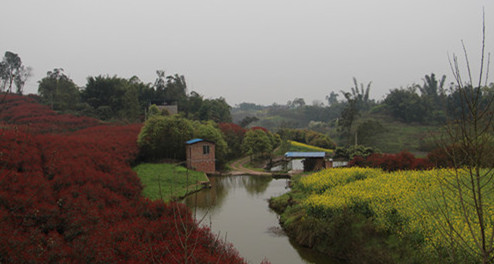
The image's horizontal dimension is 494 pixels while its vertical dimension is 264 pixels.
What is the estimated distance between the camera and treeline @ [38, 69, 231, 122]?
37.6 m

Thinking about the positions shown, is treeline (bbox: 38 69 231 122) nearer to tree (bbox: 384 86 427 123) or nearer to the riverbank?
tree (bbox: 384 86 427 123)

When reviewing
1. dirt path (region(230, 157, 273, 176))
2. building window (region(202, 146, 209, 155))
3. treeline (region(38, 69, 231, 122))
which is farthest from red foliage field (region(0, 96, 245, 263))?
treeline (region(38, 69, 231, 122))

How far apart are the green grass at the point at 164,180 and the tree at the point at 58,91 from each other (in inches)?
847

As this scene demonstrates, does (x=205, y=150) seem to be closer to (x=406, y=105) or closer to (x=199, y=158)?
(x=199, y=158)

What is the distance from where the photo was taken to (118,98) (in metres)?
40.4

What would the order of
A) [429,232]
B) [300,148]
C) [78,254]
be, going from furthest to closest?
1. [300,148]
2. [429,232]
3. [78,254]

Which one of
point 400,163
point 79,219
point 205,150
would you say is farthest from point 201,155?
point 79,219

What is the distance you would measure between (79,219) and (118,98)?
36.1 meters

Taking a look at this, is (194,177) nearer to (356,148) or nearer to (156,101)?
(356,148)

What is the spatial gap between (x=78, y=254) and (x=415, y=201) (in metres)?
8.68

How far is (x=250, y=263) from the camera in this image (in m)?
9.02

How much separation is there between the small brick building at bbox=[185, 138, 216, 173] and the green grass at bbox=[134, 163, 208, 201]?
195 centimetres

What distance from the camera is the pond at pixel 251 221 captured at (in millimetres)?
9536

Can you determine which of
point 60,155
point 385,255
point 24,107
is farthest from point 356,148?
point 24,107
